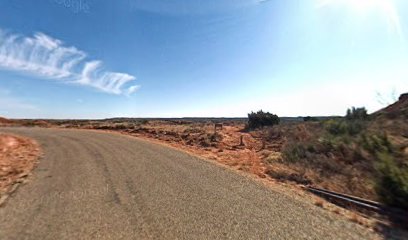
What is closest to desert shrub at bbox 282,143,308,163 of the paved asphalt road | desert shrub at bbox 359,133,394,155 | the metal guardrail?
desert shrub at bbox 359,133,394,155

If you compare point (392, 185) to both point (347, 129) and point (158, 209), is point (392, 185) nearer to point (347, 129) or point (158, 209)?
point (158, 209)

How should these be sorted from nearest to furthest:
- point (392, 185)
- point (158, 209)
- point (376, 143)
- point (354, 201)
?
point (158, 209) < point (392, 185) < point (354, 201) < point (376, 143)

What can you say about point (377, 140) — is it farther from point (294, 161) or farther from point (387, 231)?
point (387, 231)

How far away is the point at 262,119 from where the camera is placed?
46.5 metres

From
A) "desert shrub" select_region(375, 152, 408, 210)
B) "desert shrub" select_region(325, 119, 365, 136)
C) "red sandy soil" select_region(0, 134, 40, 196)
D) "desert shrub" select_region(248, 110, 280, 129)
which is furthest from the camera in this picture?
"desert shrub" select_region(248, 110, 280, 129)

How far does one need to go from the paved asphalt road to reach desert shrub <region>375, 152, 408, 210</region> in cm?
168

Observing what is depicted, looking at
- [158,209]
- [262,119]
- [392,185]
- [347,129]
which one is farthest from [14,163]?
[262,119]

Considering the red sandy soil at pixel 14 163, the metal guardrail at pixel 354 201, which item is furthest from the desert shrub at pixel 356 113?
the red sandy soil at pixel 14 163

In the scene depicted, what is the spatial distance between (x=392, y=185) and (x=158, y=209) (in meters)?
5.98

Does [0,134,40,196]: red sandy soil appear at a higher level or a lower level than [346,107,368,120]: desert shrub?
lower

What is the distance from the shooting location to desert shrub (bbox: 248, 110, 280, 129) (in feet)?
152

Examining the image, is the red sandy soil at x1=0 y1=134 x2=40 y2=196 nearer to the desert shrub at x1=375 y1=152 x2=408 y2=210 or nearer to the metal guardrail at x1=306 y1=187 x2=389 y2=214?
the metal guardrail at x1=306 y1=187 x2=389 y2=214

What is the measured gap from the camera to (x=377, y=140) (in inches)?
505

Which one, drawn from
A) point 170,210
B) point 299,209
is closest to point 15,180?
point 170,210
